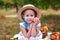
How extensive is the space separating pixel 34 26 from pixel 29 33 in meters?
0.15

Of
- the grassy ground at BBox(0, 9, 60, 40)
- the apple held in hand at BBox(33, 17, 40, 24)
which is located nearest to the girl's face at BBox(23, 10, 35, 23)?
the apple held in hand at BBox(33, 17, 40, 24)

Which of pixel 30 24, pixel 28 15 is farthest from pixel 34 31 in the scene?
pixel 28 15

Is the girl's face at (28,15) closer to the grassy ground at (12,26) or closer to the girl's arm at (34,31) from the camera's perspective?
the girl's arm at (34,31)

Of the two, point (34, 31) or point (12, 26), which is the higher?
point (34, 31)

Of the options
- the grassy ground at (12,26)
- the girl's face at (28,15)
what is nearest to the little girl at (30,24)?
the girl's face at (28,15)

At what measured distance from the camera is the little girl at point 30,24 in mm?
3715

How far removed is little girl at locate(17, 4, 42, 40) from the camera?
3.71 metres

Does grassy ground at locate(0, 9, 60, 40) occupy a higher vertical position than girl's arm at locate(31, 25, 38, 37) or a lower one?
lower

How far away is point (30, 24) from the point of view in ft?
12.4

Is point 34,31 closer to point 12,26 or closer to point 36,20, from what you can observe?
point 36,20

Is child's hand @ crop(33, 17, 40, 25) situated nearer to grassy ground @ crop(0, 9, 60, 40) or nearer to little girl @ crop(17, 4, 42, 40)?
little girl @ crop(17, 4, 42, 40)

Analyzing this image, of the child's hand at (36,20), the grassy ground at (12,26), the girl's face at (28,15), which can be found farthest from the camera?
the grassy ground at (12,26)

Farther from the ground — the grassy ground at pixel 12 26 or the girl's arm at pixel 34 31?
the girl's arm at pixel 34 31

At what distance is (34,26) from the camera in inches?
146
